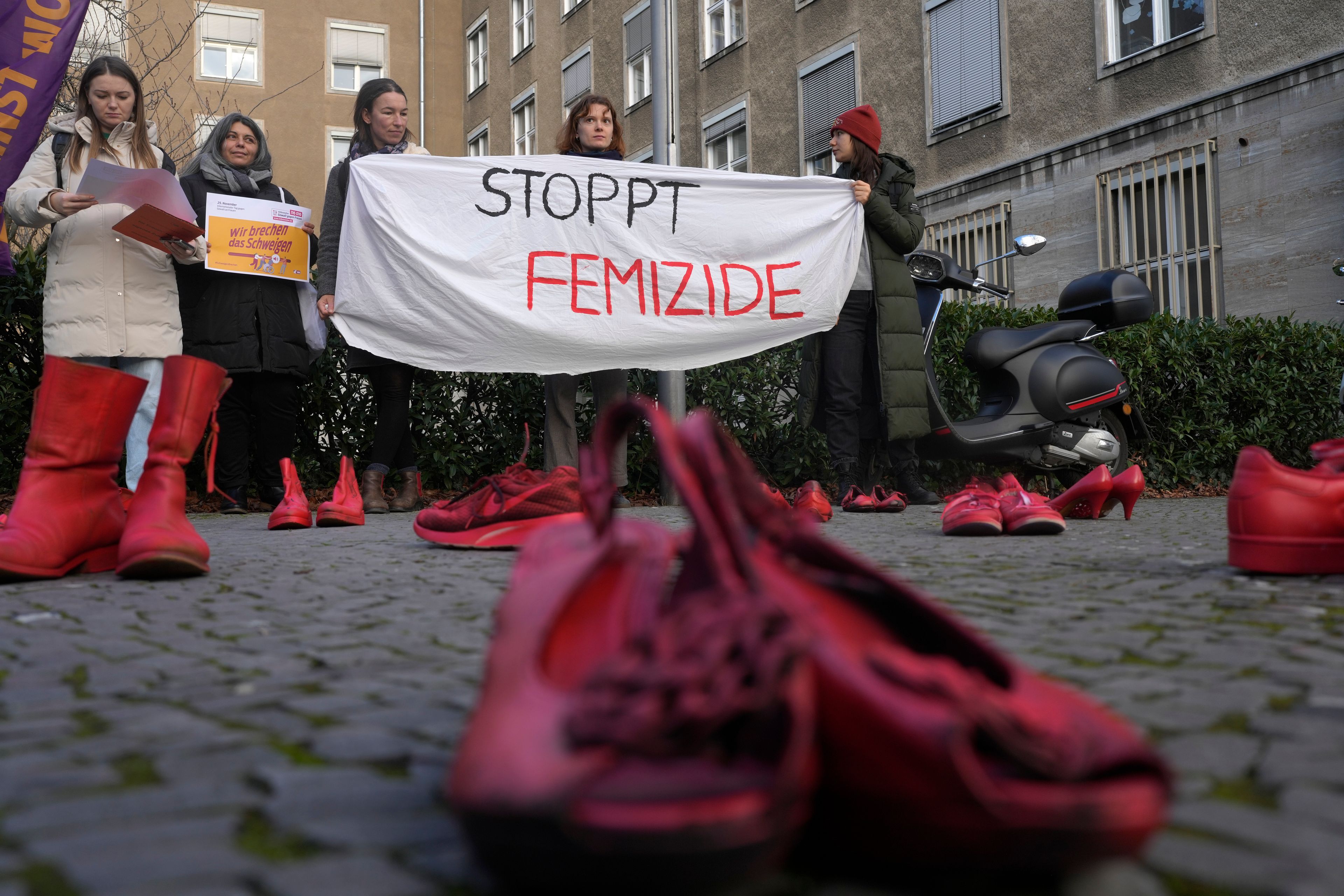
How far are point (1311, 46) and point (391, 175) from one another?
389 inches

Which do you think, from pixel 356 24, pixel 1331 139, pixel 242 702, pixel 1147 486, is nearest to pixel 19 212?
pixel 242 702

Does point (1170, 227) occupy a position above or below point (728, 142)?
below

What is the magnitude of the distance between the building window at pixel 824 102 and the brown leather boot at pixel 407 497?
12499 mm

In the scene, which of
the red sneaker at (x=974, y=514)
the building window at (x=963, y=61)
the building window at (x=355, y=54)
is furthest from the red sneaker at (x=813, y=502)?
the building window at (x=355, y=54)

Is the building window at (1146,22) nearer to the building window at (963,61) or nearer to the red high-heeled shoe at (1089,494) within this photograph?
the building window at (963,61)

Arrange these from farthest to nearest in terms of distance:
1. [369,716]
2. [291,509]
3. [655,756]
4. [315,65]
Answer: [315,65] < [291,509] < [369,716] < [655,756]

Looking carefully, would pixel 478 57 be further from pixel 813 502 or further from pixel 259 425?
pixel 813 502

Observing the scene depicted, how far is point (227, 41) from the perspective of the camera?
87.8 feet

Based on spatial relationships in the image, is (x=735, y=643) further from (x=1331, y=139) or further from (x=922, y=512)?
(x=1331, y=139)

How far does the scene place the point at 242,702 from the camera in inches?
61.5

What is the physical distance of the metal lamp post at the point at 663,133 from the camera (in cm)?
691

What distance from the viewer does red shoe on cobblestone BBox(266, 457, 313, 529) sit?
5.08 metres

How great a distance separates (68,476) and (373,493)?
9.68 ft

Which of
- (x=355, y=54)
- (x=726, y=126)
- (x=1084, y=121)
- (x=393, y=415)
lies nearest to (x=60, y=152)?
(x=393, y=415)
